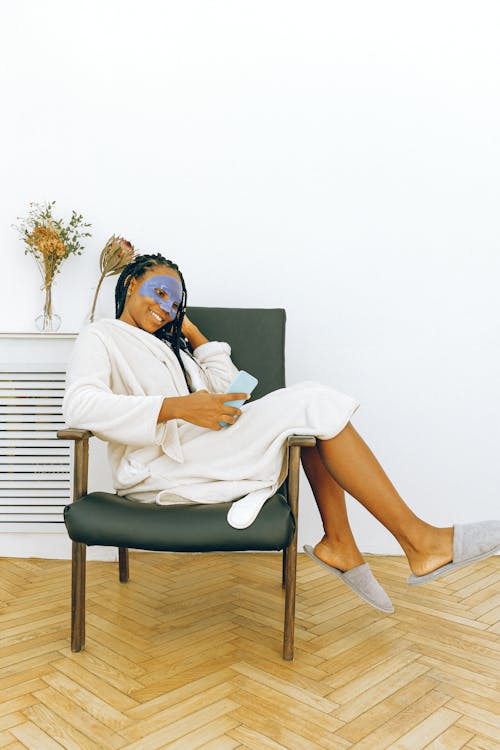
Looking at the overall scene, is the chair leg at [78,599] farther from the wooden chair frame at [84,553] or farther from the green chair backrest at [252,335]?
the green chair backrest at [252,335]

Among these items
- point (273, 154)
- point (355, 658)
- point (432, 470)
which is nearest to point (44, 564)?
point (355, 658)

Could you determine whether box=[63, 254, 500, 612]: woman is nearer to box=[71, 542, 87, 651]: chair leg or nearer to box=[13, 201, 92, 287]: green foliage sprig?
box=[71, 542, 87, 651]: chair leg

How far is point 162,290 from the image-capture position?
202 cm

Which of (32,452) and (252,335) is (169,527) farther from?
(32,452)

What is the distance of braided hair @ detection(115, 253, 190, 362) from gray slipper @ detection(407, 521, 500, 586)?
1.00 meters

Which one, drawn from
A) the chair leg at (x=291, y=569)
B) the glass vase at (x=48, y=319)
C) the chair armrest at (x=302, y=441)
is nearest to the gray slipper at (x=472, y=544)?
the chair leg at (x=291, y=569)

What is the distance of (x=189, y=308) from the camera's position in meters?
2.30

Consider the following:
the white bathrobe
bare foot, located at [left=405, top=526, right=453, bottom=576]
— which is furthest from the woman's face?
bare foot, located at [left=405, top=526, right=453, bottom=576]

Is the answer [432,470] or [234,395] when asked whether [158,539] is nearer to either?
[234,395]

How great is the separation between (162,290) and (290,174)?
3.09 ft

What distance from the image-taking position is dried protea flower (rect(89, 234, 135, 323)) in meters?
2.46

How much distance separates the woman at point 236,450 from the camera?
168 centimetres

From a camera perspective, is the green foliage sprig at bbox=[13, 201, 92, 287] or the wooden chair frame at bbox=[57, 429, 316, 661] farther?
the green foliage sprig at bbox=[13, 201, 92, 287]

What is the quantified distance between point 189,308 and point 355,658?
50.0 inches
